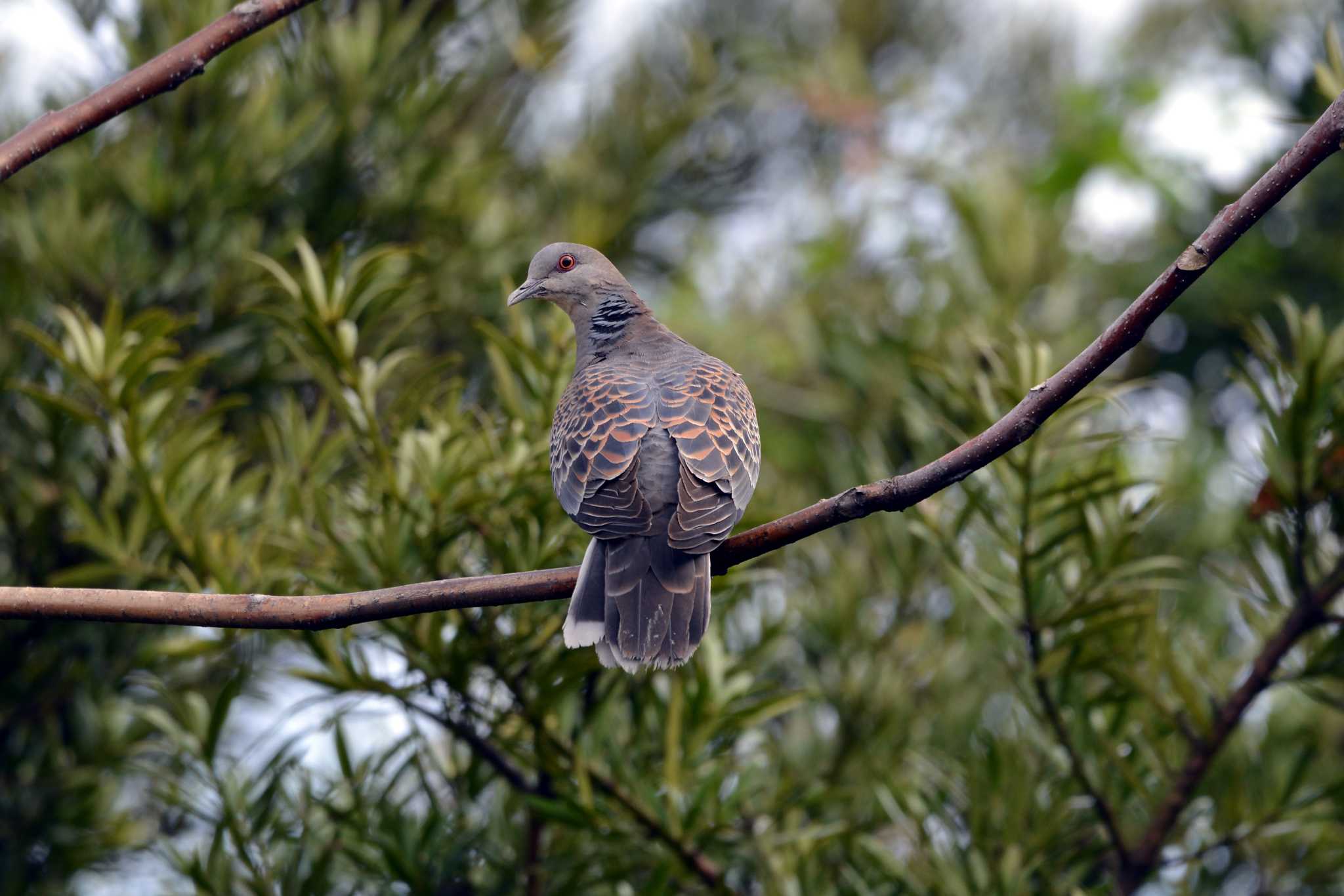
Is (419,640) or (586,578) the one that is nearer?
(586,578)

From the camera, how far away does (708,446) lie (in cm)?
249

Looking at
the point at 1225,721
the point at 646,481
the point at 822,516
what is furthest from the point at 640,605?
the point at 1225,721

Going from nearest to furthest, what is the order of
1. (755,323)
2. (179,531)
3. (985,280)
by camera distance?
(179,531), (985,280), (755,323)

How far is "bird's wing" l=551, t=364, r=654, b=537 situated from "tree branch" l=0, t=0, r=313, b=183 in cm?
89

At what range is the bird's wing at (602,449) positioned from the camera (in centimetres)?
233

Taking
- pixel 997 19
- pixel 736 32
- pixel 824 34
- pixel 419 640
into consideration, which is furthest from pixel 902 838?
pixel 997 19

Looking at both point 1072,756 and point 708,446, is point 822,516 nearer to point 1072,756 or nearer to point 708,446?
point 708,446

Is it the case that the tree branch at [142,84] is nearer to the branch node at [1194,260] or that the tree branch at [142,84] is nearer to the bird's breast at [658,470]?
the bird's breast at [658,470]

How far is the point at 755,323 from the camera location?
454 centimetres

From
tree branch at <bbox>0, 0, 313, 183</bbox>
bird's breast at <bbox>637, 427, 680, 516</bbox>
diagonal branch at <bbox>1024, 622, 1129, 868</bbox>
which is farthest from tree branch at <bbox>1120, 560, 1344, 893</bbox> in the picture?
tree branch at <bbox>0, 0, 313, 183</bbox>

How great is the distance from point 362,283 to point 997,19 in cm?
393

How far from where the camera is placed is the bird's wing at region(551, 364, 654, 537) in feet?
7.64

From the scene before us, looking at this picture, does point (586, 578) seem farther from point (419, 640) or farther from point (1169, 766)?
point (1169, 766)

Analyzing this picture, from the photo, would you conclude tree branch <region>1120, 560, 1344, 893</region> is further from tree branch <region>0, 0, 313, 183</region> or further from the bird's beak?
tree branch <region>0, 0, 313, 183</region>
